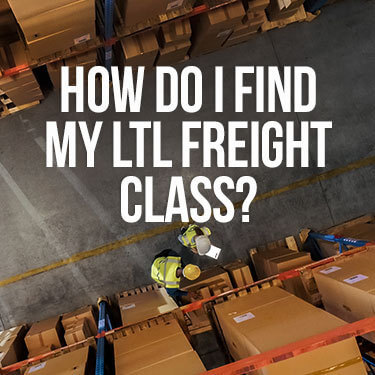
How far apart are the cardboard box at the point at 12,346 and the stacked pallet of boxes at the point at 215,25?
5.19m

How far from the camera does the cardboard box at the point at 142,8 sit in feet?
16.0

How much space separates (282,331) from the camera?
386 cm

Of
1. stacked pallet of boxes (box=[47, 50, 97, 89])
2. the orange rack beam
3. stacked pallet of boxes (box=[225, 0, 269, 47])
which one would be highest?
stacked pallet of boxes (box=[47, 50, 97, 89])

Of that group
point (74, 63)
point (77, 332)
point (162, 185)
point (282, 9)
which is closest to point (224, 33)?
point (282, 9)

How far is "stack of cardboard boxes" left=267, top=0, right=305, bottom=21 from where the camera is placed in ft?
21.4

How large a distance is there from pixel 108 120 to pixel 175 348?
4.48 meters

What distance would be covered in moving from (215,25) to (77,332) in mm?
4648

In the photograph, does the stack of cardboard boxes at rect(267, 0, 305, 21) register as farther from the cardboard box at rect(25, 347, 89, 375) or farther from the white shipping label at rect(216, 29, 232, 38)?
the cardboard box at rect(25, 347, 89, 375)

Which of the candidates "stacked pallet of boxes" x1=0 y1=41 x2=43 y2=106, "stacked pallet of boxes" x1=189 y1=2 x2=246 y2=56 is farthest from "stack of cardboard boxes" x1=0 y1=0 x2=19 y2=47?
"stacked pallet of boxes" x1=189 y1=2 x2=246 y2=56

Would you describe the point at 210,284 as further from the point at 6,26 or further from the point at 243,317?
the point at 6,26

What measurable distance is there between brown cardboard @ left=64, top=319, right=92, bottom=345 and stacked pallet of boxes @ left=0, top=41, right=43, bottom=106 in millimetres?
3444

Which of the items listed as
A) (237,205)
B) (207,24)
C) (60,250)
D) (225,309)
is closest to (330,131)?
(237,205)

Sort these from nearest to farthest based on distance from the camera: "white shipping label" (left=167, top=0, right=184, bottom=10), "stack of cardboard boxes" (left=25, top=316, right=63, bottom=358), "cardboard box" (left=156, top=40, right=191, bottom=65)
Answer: "white shipping label" (left=167, top=0, right=184, bottom=10), "stack of cardboard boxes" (left=25, top=316, right=63, bottom=358), "cardboard box" (left=156, top=40, right=191, bottom=65)

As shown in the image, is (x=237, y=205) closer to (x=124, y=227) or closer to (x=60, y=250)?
(x=124, y=227)
